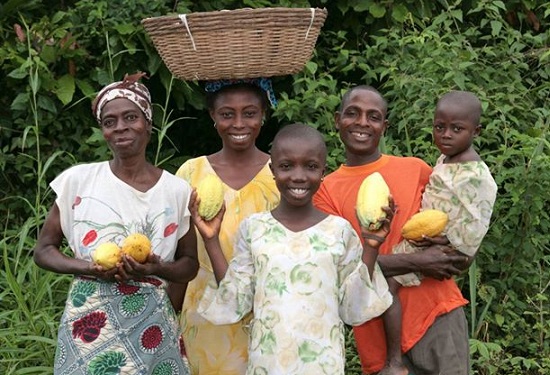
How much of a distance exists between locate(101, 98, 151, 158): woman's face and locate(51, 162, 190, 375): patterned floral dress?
5.0 inches

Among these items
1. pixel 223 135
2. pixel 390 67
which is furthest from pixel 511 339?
pixel 223 135

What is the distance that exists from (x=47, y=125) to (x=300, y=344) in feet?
10.8

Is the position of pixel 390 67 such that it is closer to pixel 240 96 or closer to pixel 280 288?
pixel 240 96

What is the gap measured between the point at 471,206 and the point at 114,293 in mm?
1346

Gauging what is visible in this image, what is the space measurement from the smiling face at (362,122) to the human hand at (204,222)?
0.58 meters

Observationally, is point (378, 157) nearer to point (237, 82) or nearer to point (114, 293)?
point (237, 82)

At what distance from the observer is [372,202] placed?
3.37 m

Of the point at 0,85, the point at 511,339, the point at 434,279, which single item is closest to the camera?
the point at 434,279

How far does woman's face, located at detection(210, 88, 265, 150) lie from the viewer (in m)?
3.80

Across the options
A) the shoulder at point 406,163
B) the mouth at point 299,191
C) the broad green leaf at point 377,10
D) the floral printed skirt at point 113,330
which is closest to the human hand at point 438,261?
the shoulder at point 406,163

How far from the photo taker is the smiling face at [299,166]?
340cm

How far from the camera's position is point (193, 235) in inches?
145

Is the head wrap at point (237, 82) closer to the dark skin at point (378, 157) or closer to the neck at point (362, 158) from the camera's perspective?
the dark skin at point (378, 157)

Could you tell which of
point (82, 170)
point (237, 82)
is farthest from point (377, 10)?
point (82, 170)
